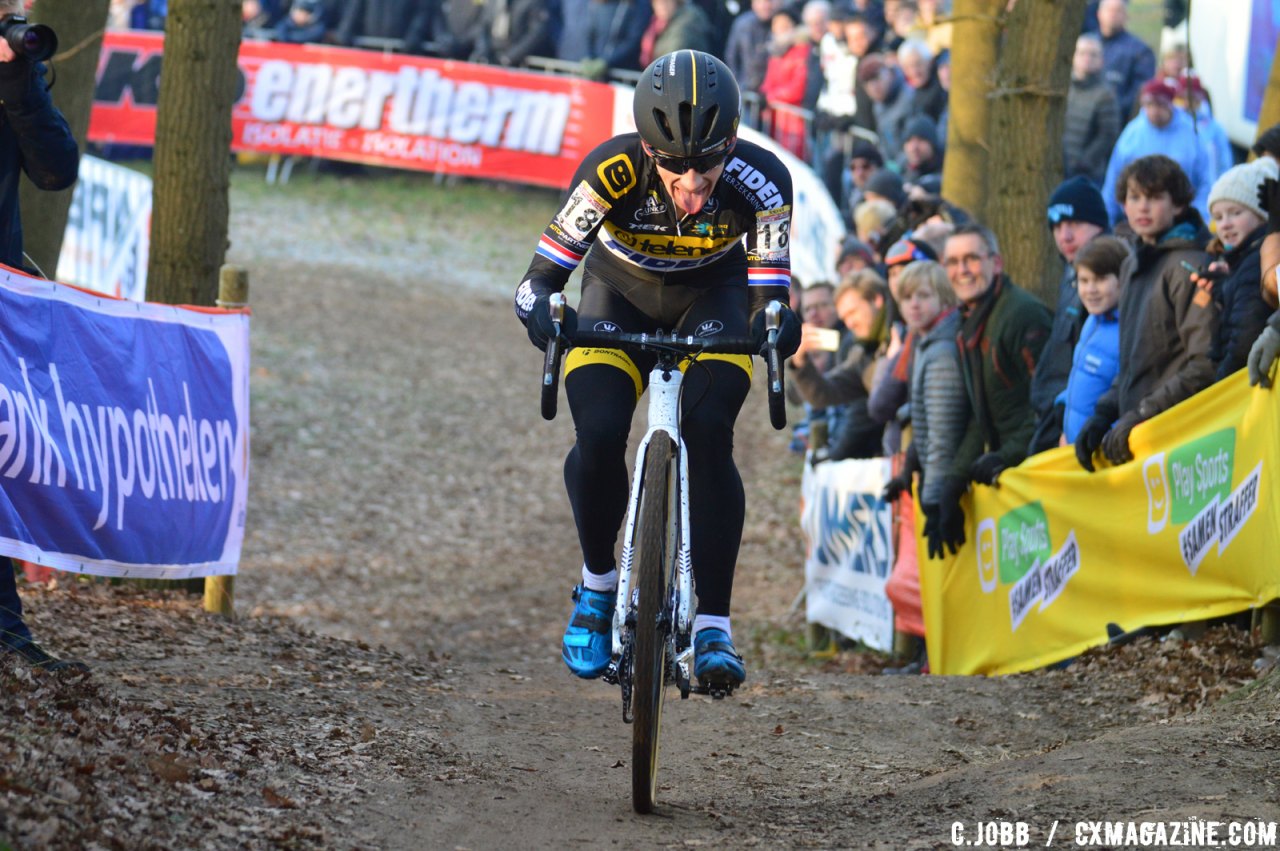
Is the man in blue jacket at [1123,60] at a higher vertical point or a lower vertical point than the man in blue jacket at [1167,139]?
higher

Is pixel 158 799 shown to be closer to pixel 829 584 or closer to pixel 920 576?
pixel 920 576

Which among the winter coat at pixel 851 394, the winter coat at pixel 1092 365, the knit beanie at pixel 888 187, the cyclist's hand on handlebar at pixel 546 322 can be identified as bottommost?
the winter coat at pixel 851 394

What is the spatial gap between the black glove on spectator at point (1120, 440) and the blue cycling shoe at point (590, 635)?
325 cm

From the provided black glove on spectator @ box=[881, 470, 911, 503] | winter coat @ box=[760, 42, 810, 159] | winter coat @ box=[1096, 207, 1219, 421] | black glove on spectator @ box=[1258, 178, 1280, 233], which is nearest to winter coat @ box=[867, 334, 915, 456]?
black glove on spectator @ box=[881, 470, 911, 503]

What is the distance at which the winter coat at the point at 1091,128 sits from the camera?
15.5 metres

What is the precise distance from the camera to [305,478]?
52.6 feet

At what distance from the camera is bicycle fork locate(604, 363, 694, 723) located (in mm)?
5848

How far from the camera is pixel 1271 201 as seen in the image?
752 cm

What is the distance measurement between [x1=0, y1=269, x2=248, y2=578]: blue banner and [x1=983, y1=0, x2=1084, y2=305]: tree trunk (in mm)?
5738

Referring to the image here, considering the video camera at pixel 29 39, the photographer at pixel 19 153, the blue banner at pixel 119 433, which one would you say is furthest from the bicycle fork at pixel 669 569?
the video camera at pixel 29 39

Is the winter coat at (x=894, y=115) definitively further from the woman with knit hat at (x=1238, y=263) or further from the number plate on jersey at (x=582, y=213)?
the number plate on jersey at (x=582, y=213)

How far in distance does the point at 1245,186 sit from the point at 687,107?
342cm

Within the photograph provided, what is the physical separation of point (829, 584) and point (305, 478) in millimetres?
6087

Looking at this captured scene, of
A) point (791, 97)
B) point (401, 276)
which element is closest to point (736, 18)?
point (791, 97)
